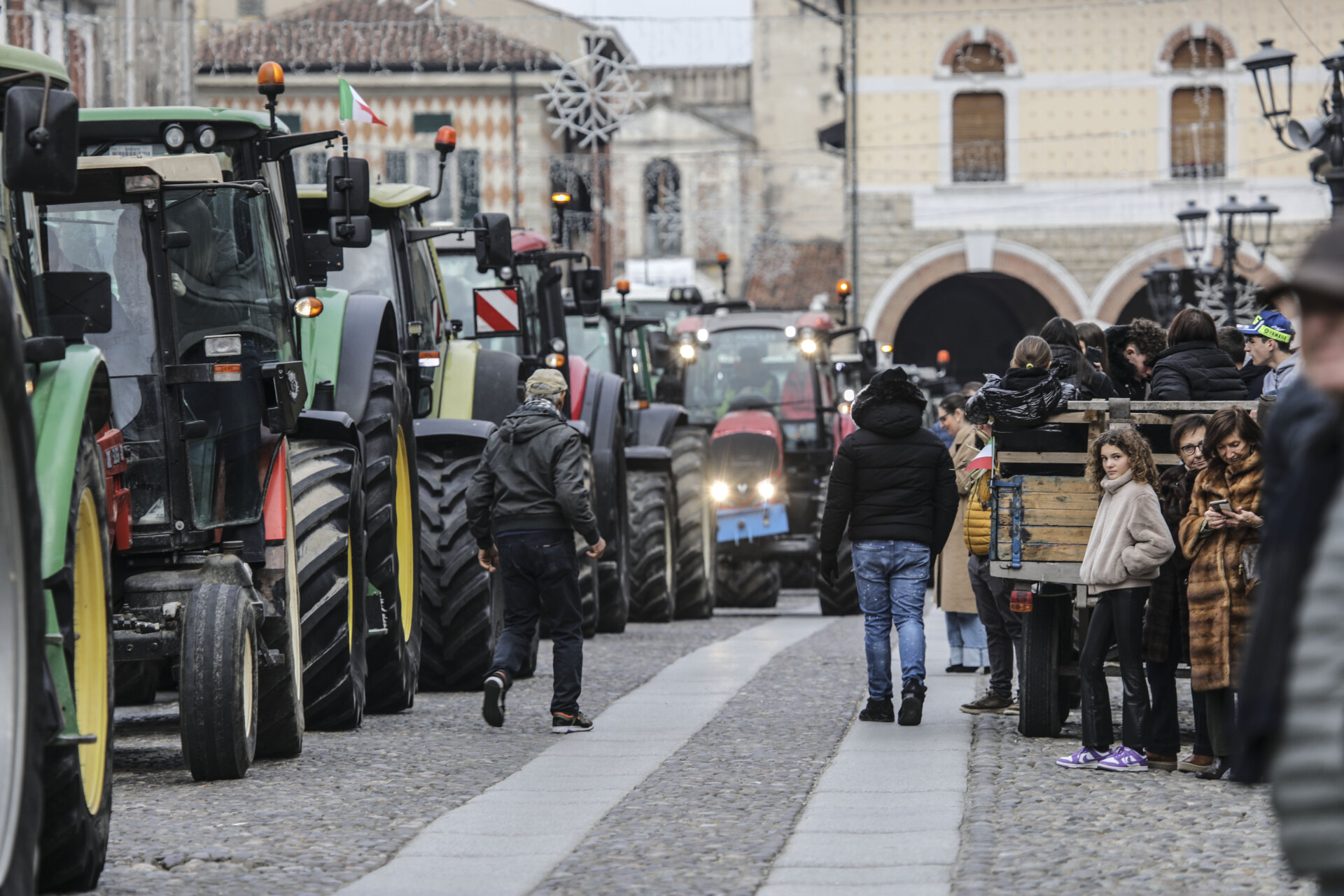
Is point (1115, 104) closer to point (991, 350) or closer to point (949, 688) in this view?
point (991, 350)

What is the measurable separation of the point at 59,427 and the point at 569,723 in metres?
4.62

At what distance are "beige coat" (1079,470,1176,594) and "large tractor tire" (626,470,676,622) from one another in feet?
29.3

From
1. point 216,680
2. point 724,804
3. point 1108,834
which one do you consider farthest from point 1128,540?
point 216,680

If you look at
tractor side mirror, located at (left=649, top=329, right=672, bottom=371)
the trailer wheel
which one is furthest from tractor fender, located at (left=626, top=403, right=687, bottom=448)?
the trailer wheel

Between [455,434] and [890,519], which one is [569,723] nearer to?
[890,519]

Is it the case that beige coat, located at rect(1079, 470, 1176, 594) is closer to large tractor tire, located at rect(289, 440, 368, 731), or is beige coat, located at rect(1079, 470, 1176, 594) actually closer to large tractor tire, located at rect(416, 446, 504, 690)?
large tractor tire, located at rect(289, 440, 368, 731)

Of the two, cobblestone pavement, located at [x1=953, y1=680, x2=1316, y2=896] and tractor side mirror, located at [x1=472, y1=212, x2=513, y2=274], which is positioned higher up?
tractor side mirror, located at [x1=472, y1=212, x2=513, y2=274]

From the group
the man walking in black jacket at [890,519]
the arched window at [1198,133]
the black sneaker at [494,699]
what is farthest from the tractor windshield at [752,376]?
the arched window at [1198,133]

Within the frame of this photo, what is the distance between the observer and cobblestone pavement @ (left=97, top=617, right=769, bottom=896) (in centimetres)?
630

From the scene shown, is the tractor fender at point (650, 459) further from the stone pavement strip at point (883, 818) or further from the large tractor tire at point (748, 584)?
the stone pavement strip at point (883, 818)

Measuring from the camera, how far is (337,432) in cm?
947

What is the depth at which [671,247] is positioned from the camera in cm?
6619

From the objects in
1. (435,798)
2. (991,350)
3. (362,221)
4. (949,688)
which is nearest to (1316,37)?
(991,350)

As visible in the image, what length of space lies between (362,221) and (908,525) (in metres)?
3.05
